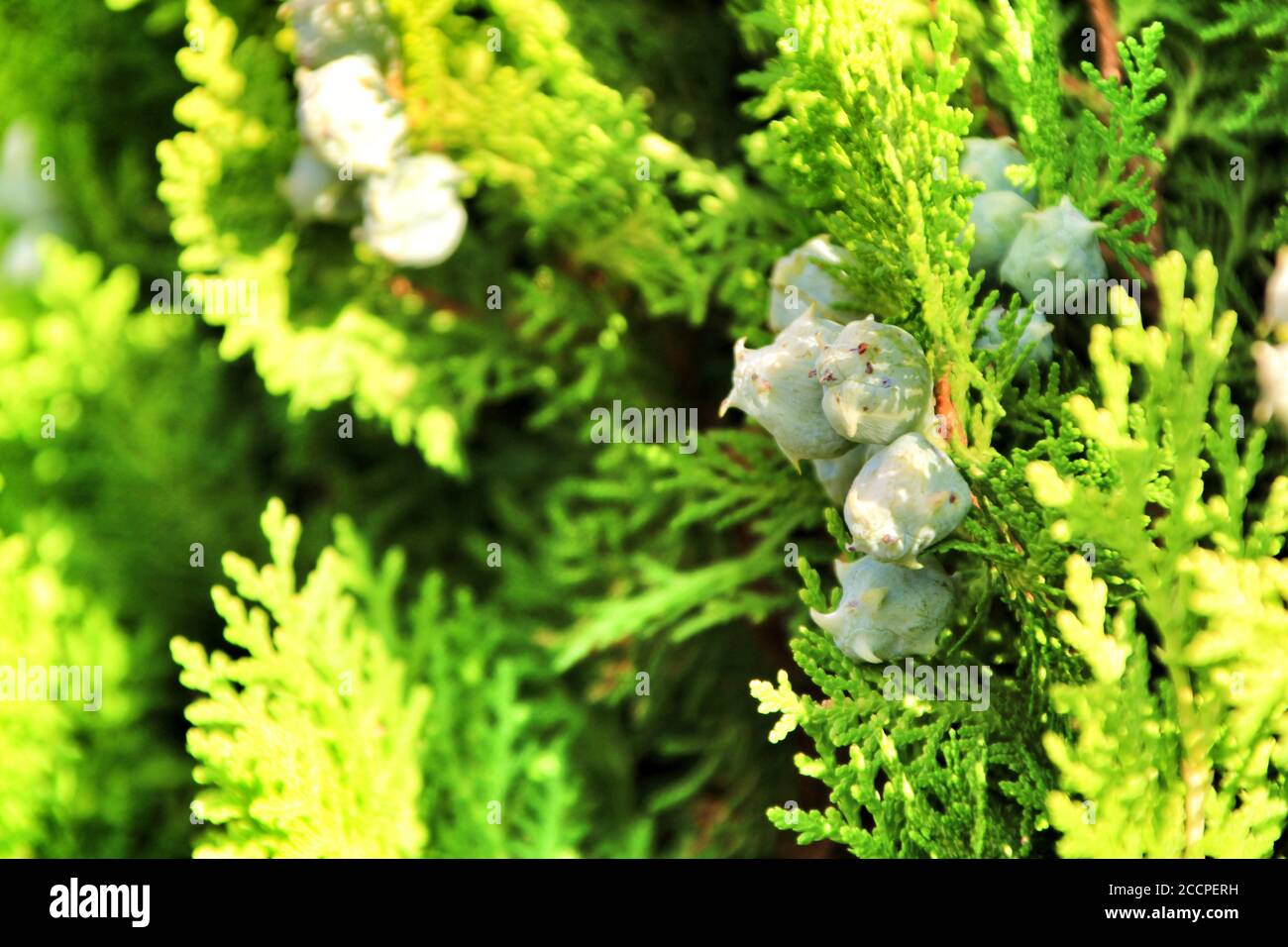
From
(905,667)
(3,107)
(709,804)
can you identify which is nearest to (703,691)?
(709,804)

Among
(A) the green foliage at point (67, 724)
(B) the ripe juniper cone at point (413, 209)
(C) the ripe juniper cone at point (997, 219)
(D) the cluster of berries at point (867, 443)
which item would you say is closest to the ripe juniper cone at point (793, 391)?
(D) the cluster of berries at point (867, 443)

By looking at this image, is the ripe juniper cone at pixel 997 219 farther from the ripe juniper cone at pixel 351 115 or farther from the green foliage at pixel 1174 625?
the ripe juniper cone at pixel 351 115

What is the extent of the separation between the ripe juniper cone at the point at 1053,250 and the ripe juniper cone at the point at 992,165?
0.04 metres

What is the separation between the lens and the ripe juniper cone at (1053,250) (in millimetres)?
649

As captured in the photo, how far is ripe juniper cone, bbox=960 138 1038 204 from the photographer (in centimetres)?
70

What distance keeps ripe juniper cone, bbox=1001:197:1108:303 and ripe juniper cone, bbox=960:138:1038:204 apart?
4 cm

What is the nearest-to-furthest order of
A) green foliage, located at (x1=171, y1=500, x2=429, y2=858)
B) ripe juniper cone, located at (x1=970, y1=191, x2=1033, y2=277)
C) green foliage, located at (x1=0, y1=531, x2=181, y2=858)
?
ripe juniper cone, located at (x1=970, y1=191, x2=1033, y2=277), green foliage, located at (x1=171, y1=500, x2=429, y2=858), green foliage, located at (x1=0, y1=531, x2=181, y2=858)

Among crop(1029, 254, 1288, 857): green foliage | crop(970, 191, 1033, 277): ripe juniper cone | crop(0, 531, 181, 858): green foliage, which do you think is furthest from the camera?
crop(0, 531, 181, 858): green foliage

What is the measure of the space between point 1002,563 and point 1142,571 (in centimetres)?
8

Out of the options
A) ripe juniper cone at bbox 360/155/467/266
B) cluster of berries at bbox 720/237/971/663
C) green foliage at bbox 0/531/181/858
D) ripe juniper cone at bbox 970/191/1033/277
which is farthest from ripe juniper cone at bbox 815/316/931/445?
green foliage at bbox 0/531/181/858

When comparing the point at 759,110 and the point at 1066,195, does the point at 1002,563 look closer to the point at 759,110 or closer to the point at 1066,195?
the point at 1066,195

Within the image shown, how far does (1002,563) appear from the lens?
64 centimetres

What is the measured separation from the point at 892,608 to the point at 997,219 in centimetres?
25

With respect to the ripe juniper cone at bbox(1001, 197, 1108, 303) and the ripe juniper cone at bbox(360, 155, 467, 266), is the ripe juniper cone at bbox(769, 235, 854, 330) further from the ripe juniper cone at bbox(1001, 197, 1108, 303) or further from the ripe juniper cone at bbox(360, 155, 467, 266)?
the ripe juniper cone at bbox(360, 155, 467, 266)
